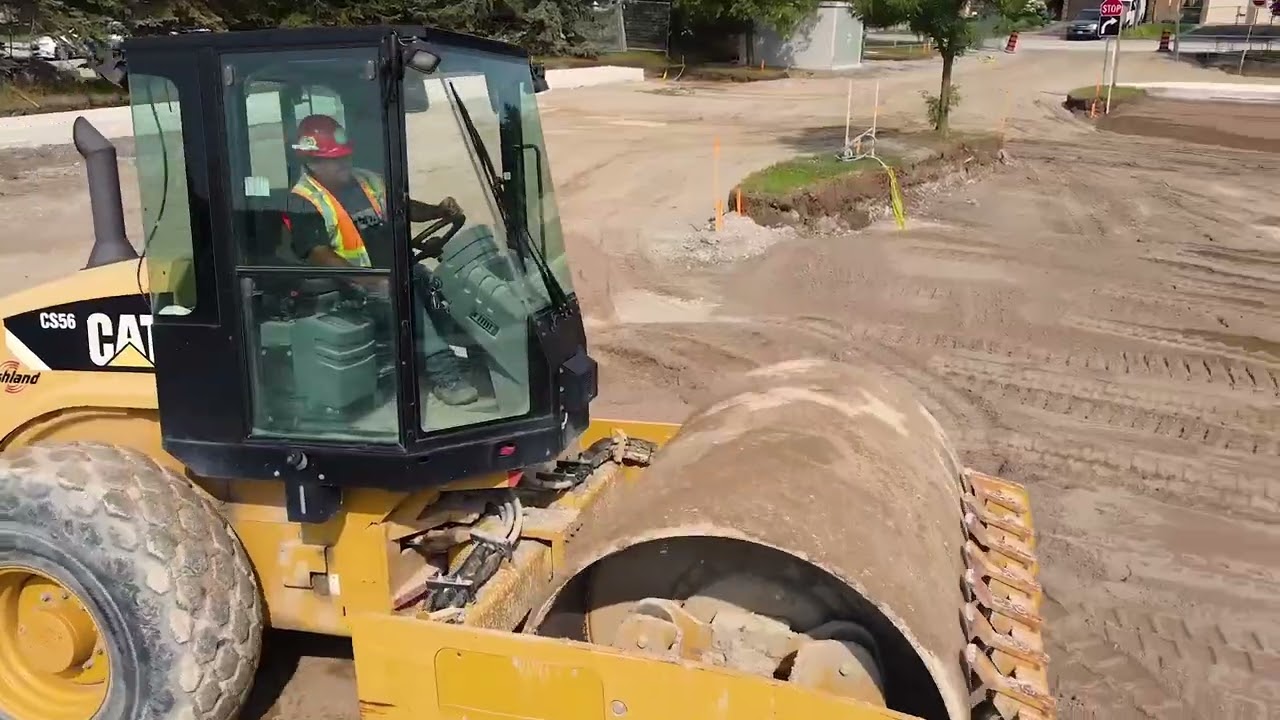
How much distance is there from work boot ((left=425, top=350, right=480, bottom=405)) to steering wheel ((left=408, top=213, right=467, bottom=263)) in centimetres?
32

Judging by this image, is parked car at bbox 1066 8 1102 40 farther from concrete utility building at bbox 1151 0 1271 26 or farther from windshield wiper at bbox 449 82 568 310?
windshield wiper at bbox 449 82 568 310

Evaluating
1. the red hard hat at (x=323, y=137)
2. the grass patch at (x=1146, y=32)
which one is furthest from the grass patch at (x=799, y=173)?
the grass patch at (x=1146, y=32)

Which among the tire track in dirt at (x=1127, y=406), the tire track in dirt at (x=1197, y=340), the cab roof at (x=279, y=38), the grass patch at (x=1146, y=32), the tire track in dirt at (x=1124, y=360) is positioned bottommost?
the tire track in dirt at (x=1127, y=406)

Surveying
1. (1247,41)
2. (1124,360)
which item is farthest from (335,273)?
(1247,41)

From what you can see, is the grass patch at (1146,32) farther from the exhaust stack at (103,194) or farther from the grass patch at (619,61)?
the exhaust stack at (103,194)

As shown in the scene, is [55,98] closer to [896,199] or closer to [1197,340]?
[896,199]

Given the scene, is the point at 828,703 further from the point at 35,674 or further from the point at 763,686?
the point at 35,674

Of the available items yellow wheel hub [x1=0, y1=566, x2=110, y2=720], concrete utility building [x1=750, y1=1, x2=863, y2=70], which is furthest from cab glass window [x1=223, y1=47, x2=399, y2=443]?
concrete utility building [x1=750, y1=1, x2=863, y2=70]

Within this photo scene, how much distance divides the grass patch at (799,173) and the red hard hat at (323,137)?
33.5 feet

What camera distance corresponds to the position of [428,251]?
3463 mm

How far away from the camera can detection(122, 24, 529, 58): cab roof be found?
3.12 m

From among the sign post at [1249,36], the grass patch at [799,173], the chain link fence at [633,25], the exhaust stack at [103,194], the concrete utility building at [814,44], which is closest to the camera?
the exhaust stack at [103,194]

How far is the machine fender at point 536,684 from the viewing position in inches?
116

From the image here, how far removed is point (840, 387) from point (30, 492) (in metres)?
2.92
